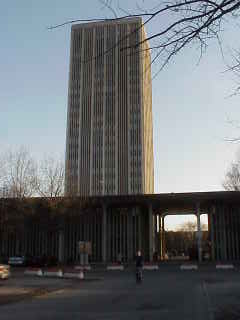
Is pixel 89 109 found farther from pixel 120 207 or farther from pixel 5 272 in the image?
pixel 5 272

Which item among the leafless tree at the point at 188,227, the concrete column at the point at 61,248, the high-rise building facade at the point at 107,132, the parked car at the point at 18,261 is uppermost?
the high-rise building facade at the point at 107,132

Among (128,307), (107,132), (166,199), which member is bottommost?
(128,307)

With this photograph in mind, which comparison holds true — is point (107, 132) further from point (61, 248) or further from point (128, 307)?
point (128, 307)

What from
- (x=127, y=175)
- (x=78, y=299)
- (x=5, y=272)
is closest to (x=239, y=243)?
(x=5, y=272)

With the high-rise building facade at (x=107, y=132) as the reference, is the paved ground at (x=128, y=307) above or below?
below

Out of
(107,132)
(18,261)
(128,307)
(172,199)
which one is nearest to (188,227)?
(107,132)

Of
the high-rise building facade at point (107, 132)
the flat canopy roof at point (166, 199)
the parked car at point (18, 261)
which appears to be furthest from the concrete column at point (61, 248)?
the high-rise building facade at point (107, 132)

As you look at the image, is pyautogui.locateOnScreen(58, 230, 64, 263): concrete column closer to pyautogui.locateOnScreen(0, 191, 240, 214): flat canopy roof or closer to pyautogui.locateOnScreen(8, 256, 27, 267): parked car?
pyautogui.locateOnScreen(0, 191, 240, 214): flat canopy roof

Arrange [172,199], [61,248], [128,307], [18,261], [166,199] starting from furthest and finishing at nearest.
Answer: [61,248] < [172,199] < [166,199] < [18,261] < [128,307]

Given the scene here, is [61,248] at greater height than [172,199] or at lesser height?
lesser

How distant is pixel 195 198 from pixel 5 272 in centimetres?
2858

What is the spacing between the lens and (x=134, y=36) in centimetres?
566

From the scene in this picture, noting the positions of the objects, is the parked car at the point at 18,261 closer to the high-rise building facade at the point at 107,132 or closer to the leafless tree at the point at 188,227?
the high-rise building facade at the point at 107,132

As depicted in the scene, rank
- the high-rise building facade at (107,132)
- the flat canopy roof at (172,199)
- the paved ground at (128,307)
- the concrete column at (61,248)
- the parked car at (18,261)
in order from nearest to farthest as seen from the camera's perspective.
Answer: the paved ground at (128,307), the parked car at (18,261), the flat canopy roof at (172,199), the concrete column at (61,248), the high-rise building facade at (107,132)
